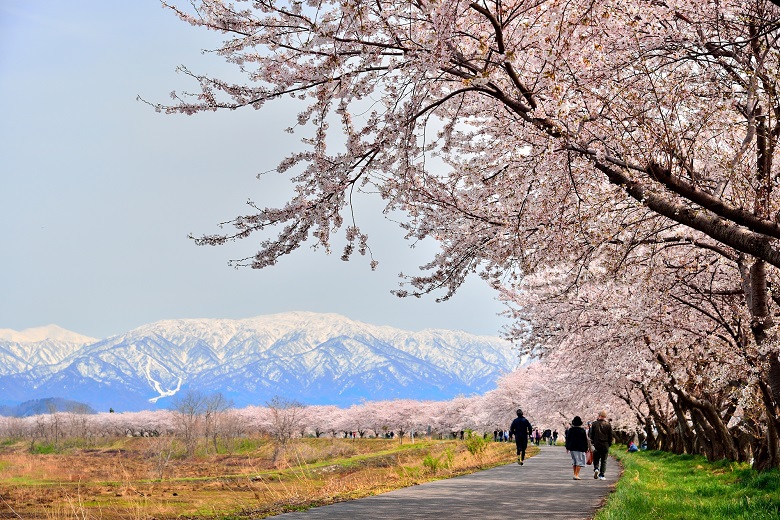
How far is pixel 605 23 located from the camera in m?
7.60

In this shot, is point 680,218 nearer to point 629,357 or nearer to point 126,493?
point 629,357

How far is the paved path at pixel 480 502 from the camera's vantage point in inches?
386

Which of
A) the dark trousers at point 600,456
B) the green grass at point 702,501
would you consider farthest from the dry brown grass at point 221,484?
the green grass at point 702,501

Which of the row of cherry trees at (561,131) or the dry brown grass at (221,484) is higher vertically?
the row of cherry trees at (561,131)

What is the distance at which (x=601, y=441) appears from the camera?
62.7 feet

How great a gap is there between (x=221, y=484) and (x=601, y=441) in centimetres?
2670

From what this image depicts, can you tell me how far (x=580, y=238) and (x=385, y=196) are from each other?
290 centimetres

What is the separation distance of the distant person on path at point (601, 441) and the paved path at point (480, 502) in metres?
1.96

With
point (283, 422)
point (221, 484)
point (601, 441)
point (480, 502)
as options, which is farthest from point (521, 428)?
point (283, 422)

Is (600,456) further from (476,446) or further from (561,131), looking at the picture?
(561,131)

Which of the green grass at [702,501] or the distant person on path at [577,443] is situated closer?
the green grass at [702,501]

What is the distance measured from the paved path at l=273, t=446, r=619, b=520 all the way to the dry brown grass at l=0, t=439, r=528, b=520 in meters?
0.78

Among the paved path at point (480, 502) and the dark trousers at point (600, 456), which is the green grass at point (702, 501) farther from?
the dark trousers at point (600, 456)

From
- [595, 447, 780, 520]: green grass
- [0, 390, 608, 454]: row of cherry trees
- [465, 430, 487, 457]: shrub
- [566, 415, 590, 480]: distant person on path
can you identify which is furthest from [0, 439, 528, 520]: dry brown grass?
[0, 390, 608, 454]: row of cherry trees
